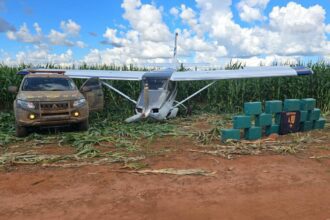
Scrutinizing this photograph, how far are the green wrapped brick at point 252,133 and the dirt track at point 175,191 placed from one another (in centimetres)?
210

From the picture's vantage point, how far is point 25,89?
11.4 m

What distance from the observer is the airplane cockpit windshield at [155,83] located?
14.2m

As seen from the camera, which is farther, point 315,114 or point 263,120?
point 315,114

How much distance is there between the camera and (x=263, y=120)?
406 inches

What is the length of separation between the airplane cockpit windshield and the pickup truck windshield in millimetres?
3215

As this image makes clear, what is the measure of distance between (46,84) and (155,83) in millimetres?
4177

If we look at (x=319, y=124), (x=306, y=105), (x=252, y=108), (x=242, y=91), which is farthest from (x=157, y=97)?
(x=242, y=91)

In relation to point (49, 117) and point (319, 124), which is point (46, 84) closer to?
point (49, 117)

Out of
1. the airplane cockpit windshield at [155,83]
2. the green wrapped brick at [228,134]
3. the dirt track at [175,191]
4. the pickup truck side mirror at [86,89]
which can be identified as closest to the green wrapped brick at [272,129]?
the green wrapped brick at [228,134]

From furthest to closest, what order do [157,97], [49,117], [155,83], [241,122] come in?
1. [155,83]
2. [157,97]
3. [49,117]
4. [241,122]

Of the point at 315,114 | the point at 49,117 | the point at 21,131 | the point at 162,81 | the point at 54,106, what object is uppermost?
the point at 162,81

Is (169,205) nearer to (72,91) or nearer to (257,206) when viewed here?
(257,206)

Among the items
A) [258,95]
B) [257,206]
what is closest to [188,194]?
[257,206]

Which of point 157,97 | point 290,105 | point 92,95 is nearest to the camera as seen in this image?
point 290,105
